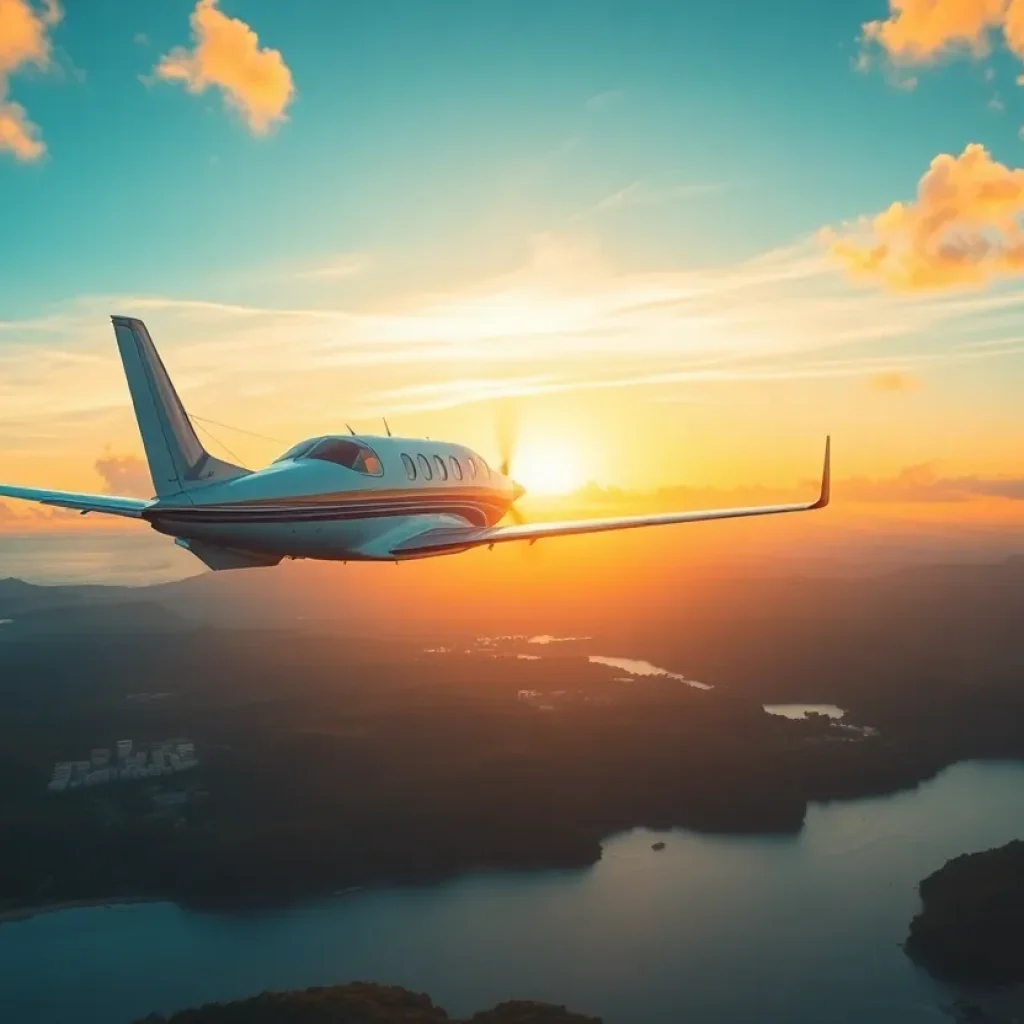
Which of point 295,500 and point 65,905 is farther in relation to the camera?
point 65,905

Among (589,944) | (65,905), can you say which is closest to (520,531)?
(589,944)

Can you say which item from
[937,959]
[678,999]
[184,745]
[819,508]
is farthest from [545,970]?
[184,745]

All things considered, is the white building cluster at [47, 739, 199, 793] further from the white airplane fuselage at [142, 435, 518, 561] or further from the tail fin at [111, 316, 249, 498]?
the tail fin at [111, 316, 249, 498]

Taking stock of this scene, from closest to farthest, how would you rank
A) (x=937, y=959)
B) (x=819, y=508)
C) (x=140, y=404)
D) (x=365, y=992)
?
(x=140, y=404) < (x=819, y=508) < (x=365, y=992) < (x=937, y=959)

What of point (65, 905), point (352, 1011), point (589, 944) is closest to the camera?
point (352, 1011)

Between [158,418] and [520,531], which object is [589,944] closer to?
[520,531]

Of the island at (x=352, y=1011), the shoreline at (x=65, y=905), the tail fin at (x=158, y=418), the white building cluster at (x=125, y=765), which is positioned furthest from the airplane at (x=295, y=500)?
the white building cluster at (x=125, y=765)

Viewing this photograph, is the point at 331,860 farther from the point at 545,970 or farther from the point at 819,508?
the point at 819,508

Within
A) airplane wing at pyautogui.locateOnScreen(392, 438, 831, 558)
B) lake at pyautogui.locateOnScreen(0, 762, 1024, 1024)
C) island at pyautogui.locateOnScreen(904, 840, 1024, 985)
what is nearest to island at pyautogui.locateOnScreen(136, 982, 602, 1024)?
lake at pyautogui.locateOnScreen(0, 762, 1024, 1024)
